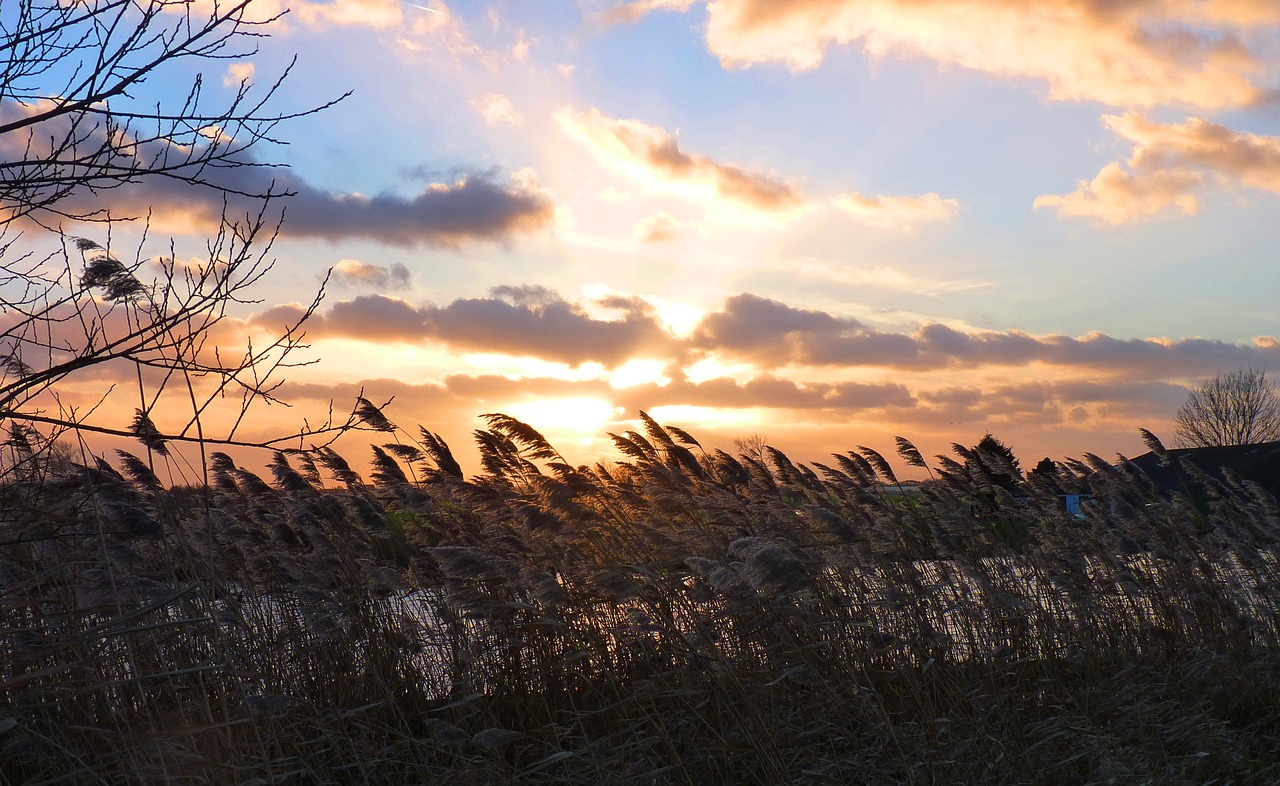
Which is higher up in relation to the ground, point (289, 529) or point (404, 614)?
point (289, 529)

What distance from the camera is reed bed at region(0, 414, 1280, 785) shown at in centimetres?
450

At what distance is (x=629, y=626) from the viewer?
16.3ft

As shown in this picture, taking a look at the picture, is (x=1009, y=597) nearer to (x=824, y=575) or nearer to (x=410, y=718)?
(x=824, y=575)

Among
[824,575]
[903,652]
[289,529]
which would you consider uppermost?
[289,529]

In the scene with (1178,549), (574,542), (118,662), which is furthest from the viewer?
(1178,549)

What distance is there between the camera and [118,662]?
4.57m

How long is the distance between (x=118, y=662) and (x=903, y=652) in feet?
14.5

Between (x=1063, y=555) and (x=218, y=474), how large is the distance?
6.67 m

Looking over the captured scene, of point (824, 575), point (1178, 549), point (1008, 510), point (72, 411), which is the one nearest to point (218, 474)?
point (72, 411)

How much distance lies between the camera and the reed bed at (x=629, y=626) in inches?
177

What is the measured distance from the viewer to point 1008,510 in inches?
325

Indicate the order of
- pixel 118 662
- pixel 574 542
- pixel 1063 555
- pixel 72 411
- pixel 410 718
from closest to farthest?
pixel 118 662 → pixel 72 411 → pixel 410 718 → pixel 574 542 → pixel 1063 555

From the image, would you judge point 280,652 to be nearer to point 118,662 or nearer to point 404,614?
point 404,614

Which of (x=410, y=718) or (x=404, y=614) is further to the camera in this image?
(x=404, y=614)
